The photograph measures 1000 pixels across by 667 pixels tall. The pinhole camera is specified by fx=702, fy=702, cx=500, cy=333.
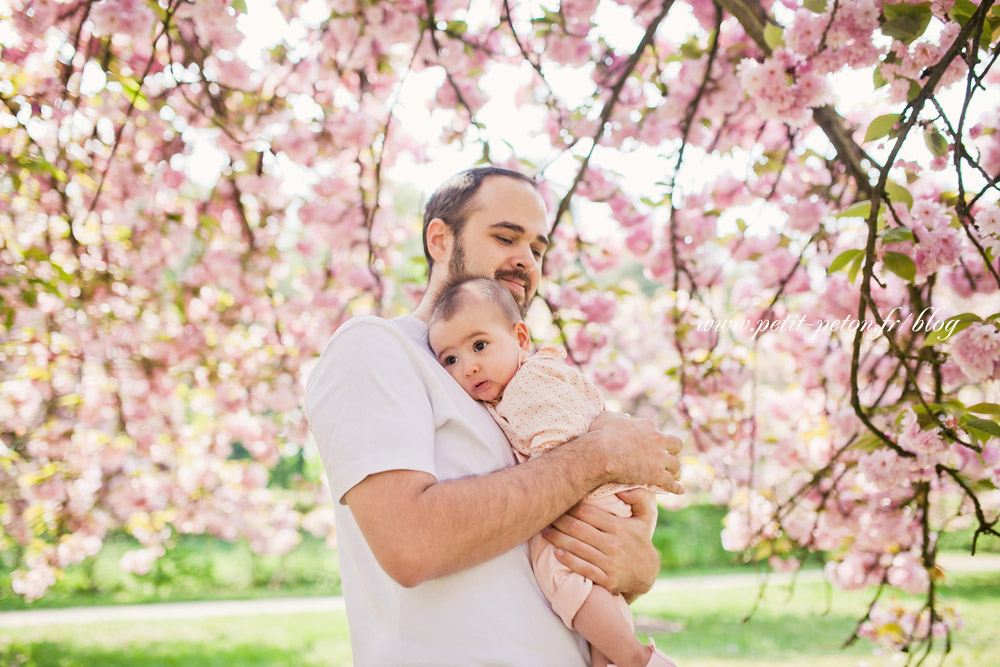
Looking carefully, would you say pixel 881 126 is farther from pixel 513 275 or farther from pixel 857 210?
pixel 513 275

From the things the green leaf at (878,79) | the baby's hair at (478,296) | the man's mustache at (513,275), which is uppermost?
the green leaf at (878,79)

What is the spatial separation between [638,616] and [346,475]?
7.50m

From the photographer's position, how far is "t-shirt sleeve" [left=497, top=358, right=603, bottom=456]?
1.47m

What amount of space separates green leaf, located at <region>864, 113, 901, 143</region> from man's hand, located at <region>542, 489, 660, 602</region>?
123 cm

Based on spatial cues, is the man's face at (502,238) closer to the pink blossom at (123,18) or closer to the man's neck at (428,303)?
the man's neck at (428,303)

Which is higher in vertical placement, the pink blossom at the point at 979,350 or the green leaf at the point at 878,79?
the green leaf at the point at 878,79

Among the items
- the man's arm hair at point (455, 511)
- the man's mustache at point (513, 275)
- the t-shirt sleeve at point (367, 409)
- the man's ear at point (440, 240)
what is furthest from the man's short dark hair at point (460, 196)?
Result: the man's arm hair at point (455, 511)

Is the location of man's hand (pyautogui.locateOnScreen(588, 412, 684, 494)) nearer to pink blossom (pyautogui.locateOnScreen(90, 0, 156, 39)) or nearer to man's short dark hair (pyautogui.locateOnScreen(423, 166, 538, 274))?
man's short dark hair (pyautogui.locateOnScreen(423, 166, 538, 274))

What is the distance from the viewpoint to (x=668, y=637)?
6.95 m

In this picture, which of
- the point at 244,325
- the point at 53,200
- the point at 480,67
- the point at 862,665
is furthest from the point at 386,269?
the point at 862,665

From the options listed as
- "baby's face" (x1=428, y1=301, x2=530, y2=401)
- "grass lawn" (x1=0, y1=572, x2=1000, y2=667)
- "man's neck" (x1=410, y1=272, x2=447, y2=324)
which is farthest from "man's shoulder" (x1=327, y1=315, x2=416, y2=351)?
"grass lawn" (x1=0, y1=572, x2=1000, y2=667)

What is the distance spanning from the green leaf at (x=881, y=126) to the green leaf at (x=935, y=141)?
6.6 inches

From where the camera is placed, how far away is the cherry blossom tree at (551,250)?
226cm

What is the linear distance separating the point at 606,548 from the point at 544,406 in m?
0.32
